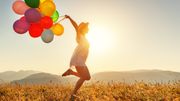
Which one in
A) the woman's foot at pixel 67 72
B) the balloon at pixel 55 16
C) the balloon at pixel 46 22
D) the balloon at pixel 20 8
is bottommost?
the woman's foot at pixel 67 72

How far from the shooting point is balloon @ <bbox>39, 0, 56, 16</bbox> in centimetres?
1091

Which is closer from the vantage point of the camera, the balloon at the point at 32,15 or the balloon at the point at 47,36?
the balloon at the point at 32,15

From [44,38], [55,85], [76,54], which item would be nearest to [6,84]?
[55,85]

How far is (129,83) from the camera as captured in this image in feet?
42.1

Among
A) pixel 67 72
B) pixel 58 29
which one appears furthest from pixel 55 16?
pixel 67 72

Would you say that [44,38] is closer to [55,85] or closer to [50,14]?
[50,14]

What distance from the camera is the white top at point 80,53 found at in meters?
10.4

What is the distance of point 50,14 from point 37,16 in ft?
1.63

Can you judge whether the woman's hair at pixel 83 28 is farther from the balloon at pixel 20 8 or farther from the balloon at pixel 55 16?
the balloon at pixel 20 8

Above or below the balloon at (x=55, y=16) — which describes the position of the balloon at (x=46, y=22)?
below

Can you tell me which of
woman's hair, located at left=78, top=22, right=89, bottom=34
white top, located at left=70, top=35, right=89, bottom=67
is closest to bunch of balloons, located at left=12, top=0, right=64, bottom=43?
woman's hair, located at left=78, top=22, right=89, bottom=34

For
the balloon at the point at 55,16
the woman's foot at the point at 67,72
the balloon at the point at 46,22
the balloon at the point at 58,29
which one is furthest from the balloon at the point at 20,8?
the woman's foot at the point at 67,72

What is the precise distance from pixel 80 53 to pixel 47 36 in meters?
1.38

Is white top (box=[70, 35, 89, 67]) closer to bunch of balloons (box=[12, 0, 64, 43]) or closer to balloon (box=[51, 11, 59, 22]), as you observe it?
bunch of balloons (box=[12, 0, 64, 43])
